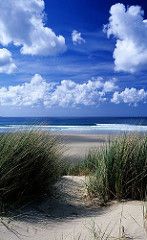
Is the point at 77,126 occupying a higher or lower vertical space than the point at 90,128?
higher

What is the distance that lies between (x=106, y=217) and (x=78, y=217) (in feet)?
1.36

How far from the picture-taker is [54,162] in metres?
6.85

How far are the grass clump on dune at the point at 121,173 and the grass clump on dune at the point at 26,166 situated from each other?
2.41 feet

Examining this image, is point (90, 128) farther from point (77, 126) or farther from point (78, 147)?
point (78, 147)

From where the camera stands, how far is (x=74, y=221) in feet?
19.3

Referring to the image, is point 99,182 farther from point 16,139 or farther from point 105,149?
point 16,139

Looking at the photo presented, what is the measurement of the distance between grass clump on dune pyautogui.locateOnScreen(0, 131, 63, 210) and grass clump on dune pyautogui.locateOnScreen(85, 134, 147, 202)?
733 mm

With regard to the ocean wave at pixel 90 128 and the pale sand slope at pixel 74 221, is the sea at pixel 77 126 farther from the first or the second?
the pale sand slope at pixel 74 221

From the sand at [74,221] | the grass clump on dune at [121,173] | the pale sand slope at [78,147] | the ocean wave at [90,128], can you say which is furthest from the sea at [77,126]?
the sand at [74,221]

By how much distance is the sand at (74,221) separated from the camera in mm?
5328

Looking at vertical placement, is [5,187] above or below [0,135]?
below

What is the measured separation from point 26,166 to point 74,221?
40.2 inches

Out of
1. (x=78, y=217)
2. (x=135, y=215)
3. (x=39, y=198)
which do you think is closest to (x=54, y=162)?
(x=39, y=198)

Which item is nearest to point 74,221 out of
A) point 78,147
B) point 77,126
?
point 78,147
